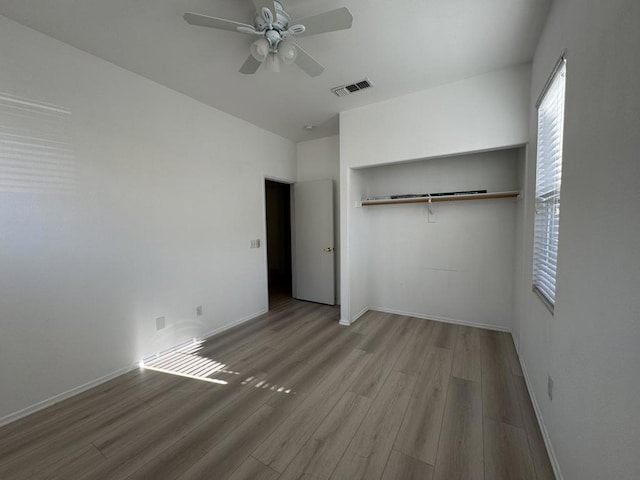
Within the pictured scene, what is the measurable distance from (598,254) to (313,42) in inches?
89.4

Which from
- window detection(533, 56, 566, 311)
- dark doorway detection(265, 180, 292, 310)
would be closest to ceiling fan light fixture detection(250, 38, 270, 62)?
window detection(533, 56, 566, 311)

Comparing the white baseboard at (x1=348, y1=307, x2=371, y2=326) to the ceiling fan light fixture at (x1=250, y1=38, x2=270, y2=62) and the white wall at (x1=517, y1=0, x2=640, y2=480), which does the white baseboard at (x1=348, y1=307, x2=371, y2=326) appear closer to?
the white wall at (x1=517, y1=0, x2=640, y2=480)

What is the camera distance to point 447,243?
342 cm

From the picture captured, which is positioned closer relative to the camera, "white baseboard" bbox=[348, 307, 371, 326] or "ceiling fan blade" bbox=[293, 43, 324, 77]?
"ceiling fan blade" bbox=[293, 43, 324, 77]

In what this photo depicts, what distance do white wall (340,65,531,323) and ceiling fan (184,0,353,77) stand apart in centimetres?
142

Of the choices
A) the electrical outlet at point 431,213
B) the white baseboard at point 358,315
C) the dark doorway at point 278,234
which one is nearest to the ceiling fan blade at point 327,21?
the electrical outlet at point 431,213

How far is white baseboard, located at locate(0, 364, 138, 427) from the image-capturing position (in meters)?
1.84

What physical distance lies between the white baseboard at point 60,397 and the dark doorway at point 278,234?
3912 mm

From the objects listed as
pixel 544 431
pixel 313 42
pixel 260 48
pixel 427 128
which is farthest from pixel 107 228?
pixel 544 431

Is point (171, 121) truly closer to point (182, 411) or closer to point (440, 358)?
point (182, 411)

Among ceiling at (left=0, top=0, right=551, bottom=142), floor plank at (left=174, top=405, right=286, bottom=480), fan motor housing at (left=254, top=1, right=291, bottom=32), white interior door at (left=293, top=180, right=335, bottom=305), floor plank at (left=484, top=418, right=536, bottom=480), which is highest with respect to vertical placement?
ceiling at (left=0, top=0, right=551, bottom=142)

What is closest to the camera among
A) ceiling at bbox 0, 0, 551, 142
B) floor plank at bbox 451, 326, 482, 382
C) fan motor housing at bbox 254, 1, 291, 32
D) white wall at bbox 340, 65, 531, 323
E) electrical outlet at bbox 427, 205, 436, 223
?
fan motor housing at bbox 254, 1, 291, 32

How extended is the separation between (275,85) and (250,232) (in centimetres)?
194

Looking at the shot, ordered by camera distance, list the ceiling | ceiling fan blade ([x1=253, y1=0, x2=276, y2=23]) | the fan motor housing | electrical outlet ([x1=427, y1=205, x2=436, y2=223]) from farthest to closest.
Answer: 1. electrical outlet ([x1=427, y1=205, x2=436, y2=223])
2. the ceiling
3. the fan motor housing
4. ceiling fan blade ([x1=253, y1=0, x2=276, y2=23])
